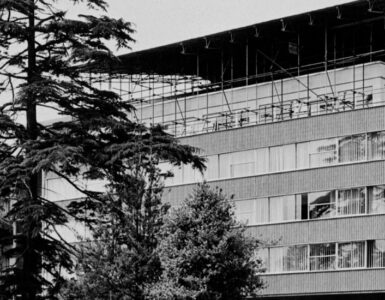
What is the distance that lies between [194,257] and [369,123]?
24.8 m

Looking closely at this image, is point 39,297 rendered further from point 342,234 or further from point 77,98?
point 342,234

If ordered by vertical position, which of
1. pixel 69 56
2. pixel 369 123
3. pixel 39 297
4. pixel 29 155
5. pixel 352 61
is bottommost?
pixel 39 297

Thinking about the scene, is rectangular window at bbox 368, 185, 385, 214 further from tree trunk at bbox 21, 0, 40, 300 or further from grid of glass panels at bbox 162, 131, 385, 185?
tree trunk at bbox 21, 0, 40, 300

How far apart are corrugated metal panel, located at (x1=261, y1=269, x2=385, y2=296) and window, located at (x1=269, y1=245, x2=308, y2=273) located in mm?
404

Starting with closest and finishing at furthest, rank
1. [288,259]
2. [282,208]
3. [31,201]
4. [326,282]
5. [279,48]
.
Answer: [31,201], [326,282], [288,259], [282,208], [279,48]

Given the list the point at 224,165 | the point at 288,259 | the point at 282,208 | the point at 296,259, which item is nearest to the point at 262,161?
the point at 224,165

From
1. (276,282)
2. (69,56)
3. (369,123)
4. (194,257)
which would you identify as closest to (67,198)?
(276,282)

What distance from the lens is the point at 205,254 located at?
46062 mm

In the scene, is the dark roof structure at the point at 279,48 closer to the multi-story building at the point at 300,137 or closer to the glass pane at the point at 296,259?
the multi-story building at the point at 300,137

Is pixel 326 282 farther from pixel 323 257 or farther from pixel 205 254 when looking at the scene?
pixel 205 254

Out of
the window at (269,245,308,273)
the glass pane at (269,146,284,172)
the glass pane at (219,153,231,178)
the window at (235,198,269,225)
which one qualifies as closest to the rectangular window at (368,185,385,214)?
the window at (269,245,308,273)

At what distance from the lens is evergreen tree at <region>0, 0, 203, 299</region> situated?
3488cm

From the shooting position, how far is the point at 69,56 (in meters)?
37.1

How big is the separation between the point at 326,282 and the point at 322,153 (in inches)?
291
